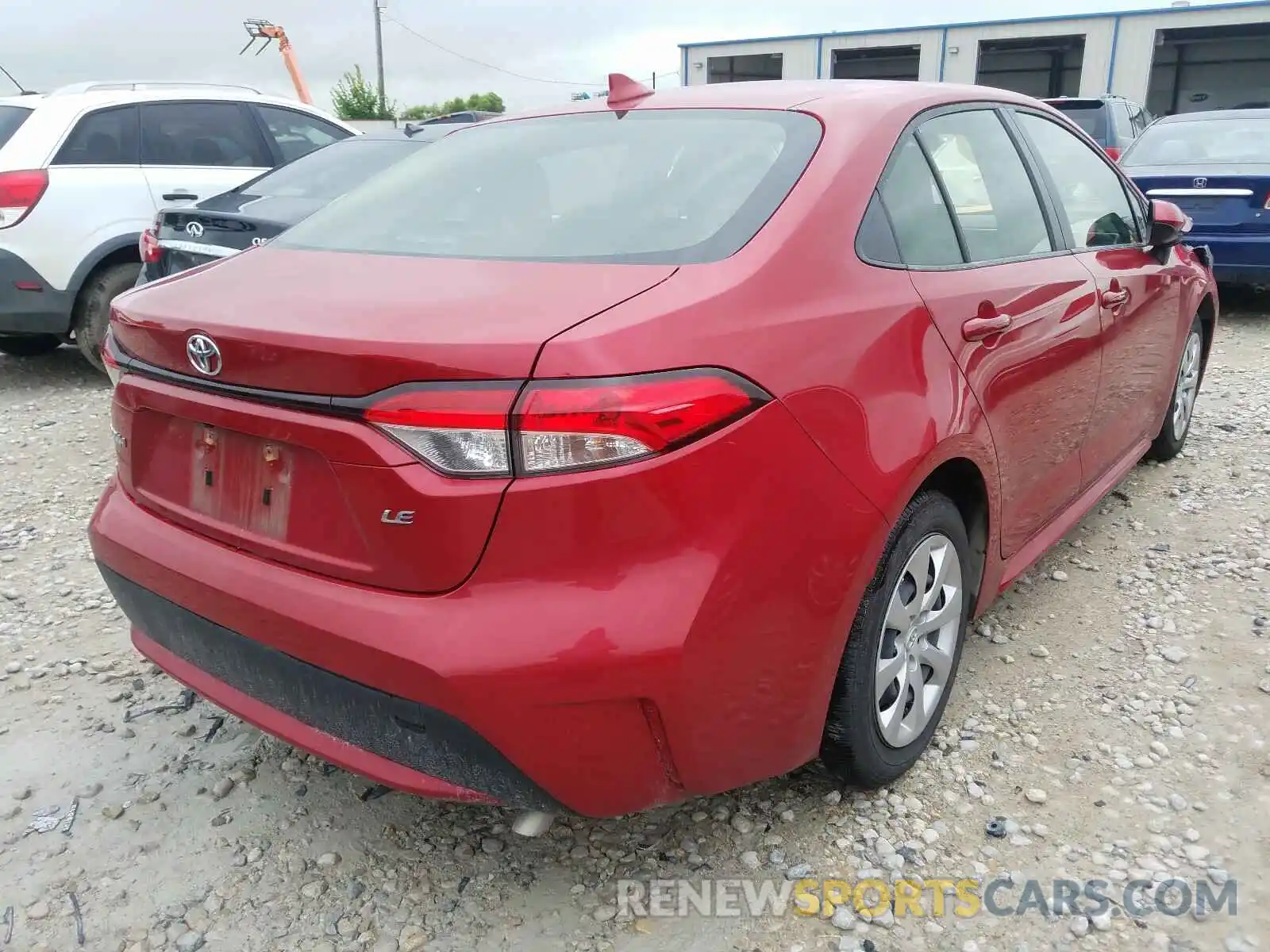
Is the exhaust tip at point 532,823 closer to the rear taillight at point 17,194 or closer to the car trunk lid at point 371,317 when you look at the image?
the car trunk lid at point 371,317

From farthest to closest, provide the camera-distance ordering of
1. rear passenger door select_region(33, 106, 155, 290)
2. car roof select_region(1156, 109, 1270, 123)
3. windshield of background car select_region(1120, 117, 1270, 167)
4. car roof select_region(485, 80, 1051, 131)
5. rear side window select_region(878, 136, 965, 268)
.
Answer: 1. car roof select_region(1156, 109, 1270, 123)
2. windshield of background car select_region(1120, 117, 1270, 167)
3. rear passenger door select_region(33, 106, 155, 290)
4. car roof select_region(485, 80, 1051, 131)
5. rear side window select_region(878, 136, 965, 268)

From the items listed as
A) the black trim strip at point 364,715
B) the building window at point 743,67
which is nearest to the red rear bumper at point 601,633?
the black trim strip at point 364,715

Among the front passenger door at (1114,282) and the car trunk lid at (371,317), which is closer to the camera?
the car trunk lid at (371,317)

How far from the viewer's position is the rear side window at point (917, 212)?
2230 millimetres

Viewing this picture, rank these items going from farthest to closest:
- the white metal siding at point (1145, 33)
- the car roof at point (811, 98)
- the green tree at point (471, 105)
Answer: the green tree at point (471, 105) < the white metal siding at point (1145, 33) < the car roof at point (811, 98)

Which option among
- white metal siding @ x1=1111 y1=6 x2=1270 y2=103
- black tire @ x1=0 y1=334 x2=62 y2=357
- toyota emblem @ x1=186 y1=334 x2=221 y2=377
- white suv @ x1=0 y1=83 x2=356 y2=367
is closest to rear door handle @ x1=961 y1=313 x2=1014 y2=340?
toyota emblem @ x1=186 y1=334 x2=221 y2=377

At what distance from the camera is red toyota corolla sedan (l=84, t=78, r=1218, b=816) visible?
1.63m

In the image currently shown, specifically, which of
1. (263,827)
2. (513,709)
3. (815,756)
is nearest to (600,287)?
(513,709)

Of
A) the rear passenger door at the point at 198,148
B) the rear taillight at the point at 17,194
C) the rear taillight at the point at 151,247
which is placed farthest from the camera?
the rear passenger door at the point at 198,148

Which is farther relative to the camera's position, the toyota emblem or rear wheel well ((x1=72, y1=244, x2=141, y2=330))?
rear wheel well ((x1=72, y1=244, x2=141, y2=330))

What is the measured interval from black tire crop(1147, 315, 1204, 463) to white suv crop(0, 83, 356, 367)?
498 cm

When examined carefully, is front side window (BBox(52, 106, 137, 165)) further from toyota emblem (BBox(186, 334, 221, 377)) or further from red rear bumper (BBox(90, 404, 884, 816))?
red rear bumper (BBox(90, 404, 884, 816))

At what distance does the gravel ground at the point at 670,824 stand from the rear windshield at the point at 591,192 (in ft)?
4.19

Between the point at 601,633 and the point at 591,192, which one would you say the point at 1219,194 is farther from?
the point at 601,633
